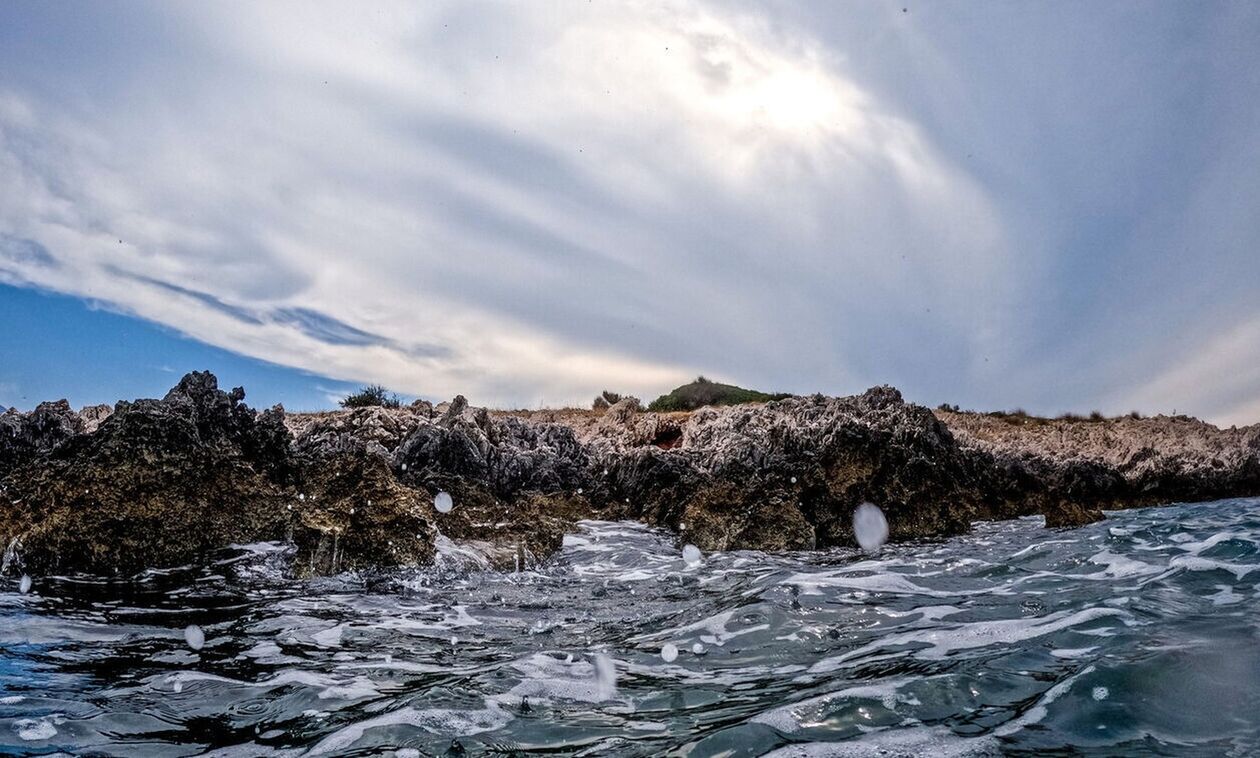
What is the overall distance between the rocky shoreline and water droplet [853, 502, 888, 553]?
0.11 m

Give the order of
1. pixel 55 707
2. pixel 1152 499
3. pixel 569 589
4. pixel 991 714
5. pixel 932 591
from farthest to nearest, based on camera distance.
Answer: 1. pixel 1152 499
2. pixel 569 589
3. pixel 932 591
4. pixel 55 707
5. pixel 991 714

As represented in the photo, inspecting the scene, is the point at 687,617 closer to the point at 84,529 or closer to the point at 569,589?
the point at 569,589

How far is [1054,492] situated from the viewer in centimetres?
1324

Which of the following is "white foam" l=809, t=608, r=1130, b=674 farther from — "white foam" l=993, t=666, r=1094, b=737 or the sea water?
"white foam" l=993, t=666, r=1094, b=737

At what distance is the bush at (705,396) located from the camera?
2823 cm

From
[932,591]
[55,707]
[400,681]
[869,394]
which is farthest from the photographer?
[869,394]

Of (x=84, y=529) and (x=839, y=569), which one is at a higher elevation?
(x=84, y=529)

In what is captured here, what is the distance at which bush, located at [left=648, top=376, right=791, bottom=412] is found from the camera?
92.6ft

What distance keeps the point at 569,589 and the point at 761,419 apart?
21.7 feet

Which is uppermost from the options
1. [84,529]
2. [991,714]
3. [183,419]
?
[183,419]

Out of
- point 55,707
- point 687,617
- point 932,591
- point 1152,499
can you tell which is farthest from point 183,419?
point 1152,499

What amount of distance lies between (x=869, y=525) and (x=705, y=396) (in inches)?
728

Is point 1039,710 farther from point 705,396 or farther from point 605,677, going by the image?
point 705,396

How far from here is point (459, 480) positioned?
1017 centimetres
